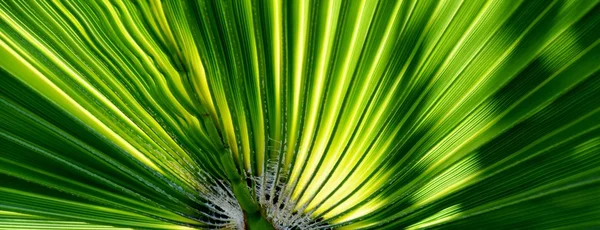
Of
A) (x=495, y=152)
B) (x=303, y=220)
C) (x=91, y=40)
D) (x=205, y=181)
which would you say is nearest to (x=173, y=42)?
(x=91, y=40)

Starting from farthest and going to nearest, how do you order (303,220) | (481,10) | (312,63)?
(303,220), (312,63), (481,10)

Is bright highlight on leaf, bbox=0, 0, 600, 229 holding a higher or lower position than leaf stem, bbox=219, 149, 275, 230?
higher

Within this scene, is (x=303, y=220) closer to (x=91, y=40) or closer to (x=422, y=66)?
(x=422, y=66)

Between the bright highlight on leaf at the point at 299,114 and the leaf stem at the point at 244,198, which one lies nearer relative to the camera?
the bright highlight on leaf at the point at 299,114

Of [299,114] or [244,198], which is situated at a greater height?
[299,114]

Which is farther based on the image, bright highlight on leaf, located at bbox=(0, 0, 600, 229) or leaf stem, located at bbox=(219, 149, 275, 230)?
leaf stem, located at bbox=(219, 149, 275, 230)

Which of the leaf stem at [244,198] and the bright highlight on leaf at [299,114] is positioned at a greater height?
the bright highlight on leaf at [299,114]

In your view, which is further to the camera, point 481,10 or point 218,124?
point 218,124

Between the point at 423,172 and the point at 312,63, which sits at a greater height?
the point at 312,63
